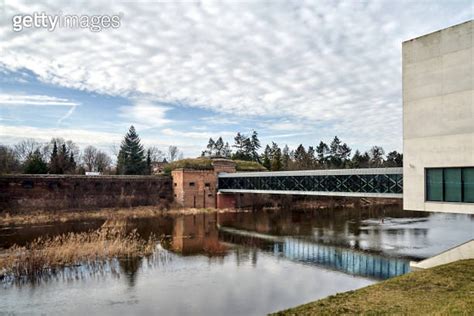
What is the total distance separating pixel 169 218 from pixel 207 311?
26.7m

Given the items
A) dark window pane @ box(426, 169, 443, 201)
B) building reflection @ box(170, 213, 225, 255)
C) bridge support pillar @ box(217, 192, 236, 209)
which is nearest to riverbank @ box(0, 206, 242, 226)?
bridge support pillar @ box(217, 192, 236, 209)

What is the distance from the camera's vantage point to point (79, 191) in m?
40.6

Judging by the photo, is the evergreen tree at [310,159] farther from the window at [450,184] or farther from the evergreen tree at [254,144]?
the window at [450,184]

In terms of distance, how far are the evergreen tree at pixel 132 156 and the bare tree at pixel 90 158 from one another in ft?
69.9

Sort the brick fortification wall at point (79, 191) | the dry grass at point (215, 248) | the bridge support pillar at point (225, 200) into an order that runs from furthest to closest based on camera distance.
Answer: the bridge support pillar at point (225, 200) < the brick fortification wall at point (79, 191) < the dry grass at point (215, 248)

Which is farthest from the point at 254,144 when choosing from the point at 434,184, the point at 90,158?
the point at 434,184

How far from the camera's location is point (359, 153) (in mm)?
86625

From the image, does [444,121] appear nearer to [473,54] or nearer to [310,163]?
[473,54]

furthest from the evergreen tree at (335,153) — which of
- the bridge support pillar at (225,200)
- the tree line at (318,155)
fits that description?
the bridge support pillar at (225,200)

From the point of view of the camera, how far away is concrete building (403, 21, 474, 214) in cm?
1546

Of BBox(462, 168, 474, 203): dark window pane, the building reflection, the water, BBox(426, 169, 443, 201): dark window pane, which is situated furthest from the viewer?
the building reflection

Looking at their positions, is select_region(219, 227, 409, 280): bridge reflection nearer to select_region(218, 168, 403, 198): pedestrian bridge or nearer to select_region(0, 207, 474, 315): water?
select_region(0, 207, 474, 315): water

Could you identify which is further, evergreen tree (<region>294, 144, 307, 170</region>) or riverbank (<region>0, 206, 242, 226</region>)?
evergreen tree (<region>294, 144, 307, 170</region>)

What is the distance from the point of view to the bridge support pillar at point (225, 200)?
46844 millimetres
